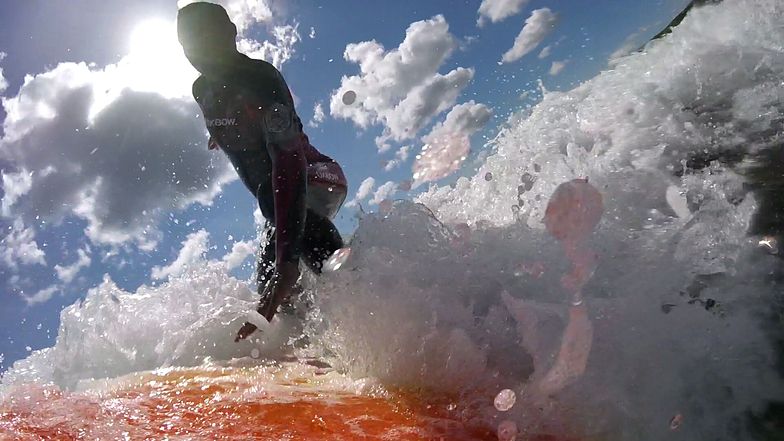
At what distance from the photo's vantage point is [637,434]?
A: 1.37 m

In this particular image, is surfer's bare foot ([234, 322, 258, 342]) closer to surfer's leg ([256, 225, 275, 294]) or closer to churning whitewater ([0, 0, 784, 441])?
churning whitewater ([0, 0, 784, 441])

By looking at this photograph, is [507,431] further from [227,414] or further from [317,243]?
[317,243]

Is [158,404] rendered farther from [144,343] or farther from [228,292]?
[228,292]

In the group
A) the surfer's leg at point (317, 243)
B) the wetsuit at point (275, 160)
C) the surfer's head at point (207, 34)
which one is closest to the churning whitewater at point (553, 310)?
the surfer's leg at point (317, 243)

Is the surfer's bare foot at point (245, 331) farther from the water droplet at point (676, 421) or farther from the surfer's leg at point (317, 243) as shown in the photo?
the water droplet at point (676, 421)

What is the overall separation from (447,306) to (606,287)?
24.4 inches

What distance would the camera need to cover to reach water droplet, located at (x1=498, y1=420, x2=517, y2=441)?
134 cm

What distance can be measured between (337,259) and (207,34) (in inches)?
55.1

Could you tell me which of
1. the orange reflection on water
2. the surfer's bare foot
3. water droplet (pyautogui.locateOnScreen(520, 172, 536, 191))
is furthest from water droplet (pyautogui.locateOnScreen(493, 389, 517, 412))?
water droplet (pyautogui.locateOnScreen(520, 172, 536, 191))

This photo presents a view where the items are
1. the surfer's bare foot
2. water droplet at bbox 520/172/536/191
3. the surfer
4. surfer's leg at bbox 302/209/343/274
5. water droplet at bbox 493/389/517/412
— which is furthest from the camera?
water droplet at bbox 520/172/536/191

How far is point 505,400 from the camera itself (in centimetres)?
154

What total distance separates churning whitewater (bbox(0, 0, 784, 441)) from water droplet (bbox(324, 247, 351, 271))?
60 mm

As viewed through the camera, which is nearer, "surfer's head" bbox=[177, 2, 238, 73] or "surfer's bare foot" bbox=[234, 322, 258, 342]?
"surfer's bare foot" bbox=[234, 322, 258, 342]

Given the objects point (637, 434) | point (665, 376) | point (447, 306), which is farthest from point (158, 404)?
point (665, 376)
